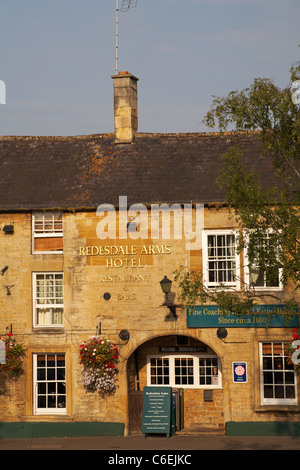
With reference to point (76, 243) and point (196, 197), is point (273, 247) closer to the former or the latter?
point (196, 197)

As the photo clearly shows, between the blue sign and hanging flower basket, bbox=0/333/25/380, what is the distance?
6.18 m

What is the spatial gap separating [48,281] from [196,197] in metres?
5.03

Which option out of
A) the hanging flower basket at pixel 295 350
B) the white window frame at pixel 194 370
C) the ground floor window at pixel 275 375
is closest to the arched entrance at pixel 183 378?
the white window frame at pixel 194 370

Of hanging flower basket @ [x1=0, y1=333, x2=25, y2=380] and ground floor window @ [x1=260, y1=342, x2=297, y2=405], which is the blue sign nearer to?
ground floor window @ [x1=260, y1=342, x2=297, y2=405]

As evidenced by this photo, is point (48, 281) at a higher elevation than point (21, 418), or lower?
higher

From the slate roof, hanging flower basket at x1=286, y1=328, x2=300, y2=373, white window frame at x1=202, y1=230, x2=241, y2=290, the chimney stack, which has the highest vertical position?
the chimney stack

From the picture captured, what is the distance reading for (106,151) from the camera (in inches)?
1008

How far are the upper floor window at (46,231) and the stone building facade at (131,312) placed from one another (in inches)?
1.2

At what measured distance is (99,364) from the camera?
23.0 meters

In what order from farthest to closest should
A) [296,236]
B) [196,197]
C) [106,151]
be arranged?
[106,151] < [196,197] < [296,236]

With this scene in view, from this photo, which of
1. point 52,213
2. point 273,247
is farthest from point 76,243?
point 273,247

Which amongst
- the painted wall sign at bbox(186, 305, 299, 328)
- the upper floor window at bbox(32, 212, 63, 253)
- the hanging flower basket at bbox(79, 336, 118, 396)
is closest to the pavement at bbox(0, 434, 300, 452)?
the hanging flower basket at bbox(79, 336, 118, 396)

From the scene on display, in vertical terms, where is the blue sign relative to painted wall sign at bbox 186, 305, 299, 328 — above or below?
below

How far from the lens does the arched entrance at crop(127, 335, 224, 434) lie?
934 inches
